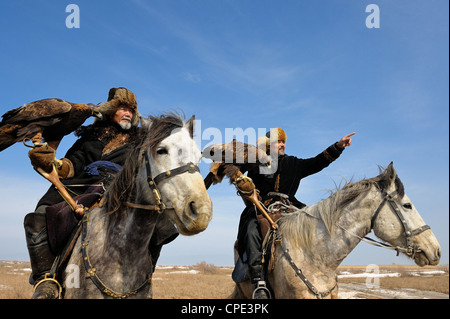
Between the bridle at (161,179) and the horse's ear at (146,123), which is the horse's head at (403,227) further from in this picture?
the horse's ear at (146,123)

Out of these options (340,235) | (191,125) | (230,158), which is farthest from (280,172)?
(191,125)

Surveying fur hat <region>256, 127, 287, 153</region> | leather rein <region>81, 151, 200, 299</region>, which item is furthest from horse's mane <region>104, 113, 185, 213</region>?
fur hat <region>256, 127, 287, 153</region>

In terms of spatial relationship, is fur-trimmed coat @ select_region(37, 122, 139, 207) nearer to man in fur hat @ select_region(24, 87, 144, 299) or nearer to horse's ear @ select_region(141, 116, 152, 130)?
man in fur hat @ select_region(24, 87, 144, 299)

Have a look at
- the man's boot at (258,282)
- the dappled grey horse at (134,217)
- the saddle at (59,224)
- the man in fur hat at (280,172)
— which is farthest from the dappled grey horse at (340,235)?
the saddle at (59,224)

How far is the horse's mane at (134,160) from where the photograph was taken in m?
3.86

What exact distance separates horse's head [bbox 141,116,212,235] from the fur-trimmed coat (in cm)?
111

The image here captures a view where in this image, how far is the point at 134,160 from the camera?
3.94 metres

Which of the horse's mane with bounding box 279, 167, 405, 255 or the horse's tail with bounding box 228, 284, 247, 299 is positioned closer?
the horse's mane with bounding box 279, 167, 405, 255

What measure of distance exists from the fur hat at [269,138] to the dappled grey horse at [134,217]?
11.9ft

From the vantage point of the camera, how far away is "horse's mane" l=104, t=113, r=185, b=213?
386 cm

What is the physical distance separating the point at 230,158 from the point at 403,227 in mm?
3453

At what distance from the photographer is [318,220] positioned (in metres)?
6.29

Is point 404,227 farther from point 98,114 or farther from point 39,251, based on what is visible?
point 39,251
